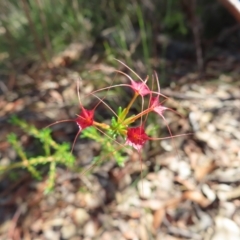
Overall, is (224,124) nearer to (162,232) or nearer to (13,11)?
(162,232)

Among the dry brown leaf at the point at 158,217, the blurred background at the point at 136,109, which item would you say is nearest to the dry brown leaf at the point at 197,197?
the blurred background at the point at 136,109

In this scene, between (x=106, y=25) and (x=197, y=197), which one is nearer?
(x=197, y=197)

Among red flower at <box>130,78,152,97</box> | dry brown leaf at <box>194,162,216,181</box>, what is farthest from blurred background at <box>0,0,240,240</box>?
red flower at <box>130,78,152,97</box>

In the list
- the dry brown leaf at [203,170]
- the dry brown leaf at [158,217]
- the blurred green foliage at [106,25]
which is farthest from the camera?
the blurred green foliage at [106,25]

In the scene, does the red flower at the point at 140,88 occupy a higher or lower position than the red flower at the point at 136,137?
higher

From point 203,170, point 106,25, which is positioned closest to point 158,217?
point 203,170

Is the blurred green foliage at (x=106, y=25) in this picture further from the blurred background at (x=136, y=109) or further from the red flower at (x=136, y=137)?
the red flower at (x=136, y=137)

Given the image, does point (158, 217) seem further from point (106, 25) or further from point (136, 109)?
point (106, 25)

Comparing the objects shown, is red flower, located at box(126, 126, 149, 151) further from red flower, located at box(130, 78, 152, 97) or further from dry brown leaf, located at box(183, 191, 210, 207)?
dry brown leaf, located at box(183, 191, 210, 207)
